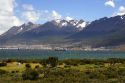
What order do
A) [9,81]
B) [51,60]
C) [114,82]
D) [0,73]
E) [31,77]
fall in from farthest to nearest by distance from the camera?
[51,60]
[0,73]
[31,77]
[9,81]
[114,82]

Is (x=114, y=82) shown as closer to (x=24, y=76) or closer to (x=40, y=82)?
(x=40, y=82)

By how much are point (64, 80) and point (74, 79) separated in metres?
1.56

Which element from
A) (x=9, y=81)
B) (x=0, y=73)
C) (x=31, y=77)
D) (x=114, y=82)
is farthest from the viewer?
(x=0, y=73)

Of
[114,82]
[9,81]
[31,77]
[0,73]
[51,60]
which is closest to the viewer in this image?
[114,82]

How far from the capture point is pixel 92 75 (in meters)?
50.6

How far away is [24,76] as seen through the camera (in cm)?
4978

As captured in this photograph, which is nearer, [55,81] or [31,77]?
[55,81]

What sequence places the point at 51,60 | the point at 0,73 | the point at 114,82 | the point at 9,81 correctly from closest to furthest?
the point at 114,82 → the point at 9,81 → the point at 0,73 → the point at 51,60

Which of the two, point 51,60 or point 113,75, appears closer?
point 113,75

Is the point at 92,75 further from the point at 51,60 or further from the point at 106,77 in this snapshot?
the point at 51,60

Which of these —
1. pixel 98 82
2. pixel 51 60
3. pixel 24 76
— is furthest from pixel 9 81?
pixel 51 60

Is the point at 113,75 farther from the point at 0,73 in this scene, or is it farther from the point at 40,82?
the point at 0,73

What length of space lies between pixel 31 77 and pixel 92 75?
25.4 feet

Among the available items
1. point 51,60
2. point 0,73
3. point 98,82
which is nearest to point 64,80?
point 98,82
